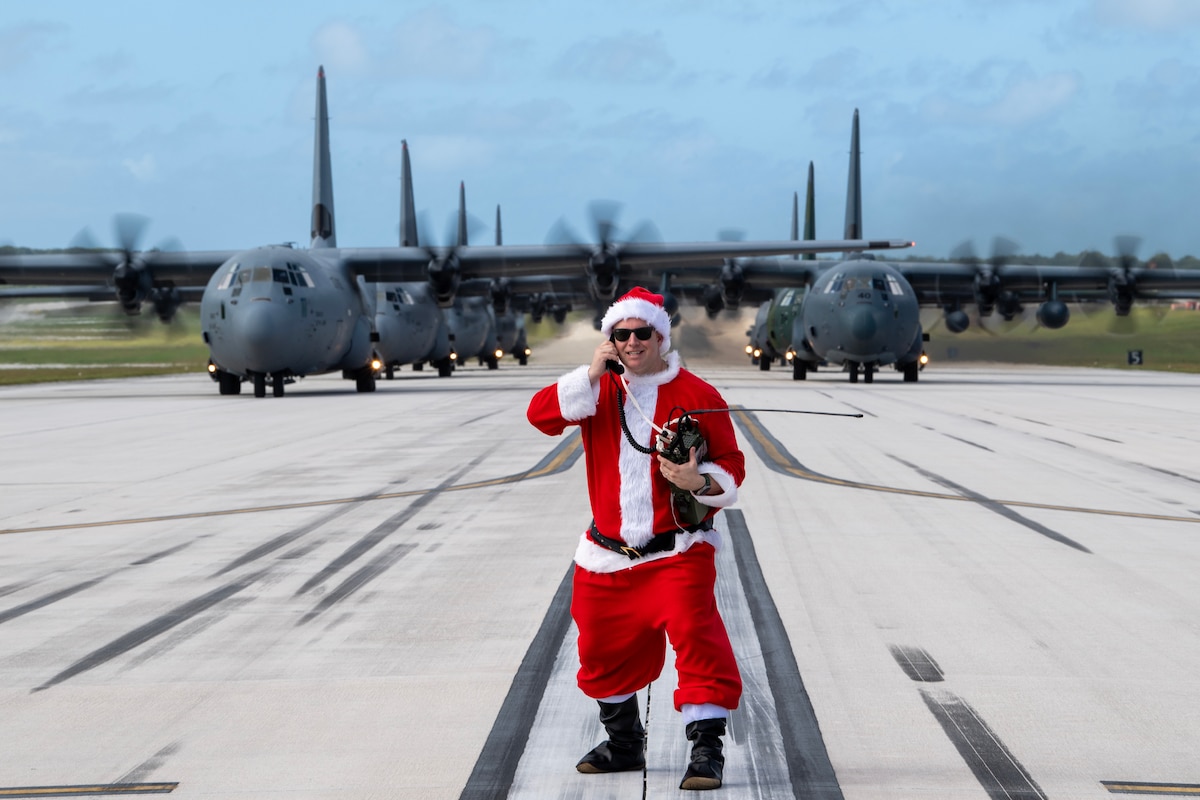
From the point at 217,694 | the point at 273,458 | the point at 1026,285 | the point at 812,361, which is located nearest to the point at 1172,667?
the point at 217,694

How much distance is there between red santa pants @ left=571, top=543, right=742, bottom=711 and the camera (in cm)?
432

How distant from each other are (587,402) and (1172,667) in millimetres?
3137

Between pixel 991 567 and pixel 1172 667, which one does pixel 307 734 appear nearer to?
pixel 1172 667

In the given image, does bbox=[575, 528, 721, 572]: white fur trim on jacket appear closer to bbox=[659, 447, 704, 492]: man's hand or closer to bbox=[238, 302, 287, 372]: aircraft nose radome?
bbox=[659, 447, 704, 492]: man's hand

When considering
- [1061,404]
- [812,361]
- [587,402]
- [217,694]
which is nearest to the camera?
[587,402]

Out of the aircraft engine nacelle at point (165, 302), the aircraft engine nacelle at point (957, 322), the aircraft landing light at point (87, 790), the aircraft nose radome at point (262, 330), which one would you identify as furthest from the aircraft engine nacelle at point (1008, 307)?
the aircraft landing light at point (87, 790)

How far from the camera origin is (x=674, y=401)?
4594mm

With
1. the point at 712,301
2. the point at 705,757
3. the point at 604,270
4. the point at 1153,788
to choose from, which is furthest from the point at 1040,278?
the point at 705,757

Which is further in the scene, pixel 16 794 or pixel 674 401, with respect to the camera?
pixel 674 401

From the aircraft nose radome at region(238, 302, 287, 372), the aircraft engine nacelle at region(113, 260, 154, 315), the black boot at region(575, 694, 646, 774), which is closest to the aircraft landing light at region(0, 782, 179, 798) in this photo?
the black boot at region(575, 694, 646, 774)

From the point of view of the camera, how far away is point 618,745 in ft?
14.6

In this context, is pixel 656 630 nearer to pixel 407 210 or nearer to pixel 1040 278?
→ pixel 1040 278

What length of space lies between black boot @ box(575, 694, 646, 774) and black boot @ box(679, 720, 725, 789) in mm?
218

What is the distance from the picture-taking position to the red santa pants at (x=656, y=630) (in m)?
4.32
